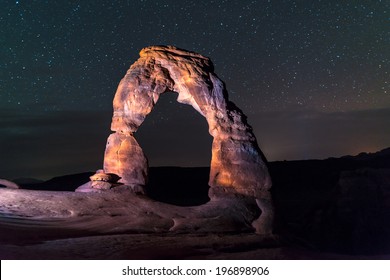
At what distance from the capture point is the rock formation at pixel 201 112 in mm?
14289

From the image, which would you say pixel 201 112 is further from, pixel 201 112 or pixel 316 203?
pixel 316 203

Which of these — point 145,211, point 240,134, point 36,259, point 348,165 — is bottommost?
point 36,259

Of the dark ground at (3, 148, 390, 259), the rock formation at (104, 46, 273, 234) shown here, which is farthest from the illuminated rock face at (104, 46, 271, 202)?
the dark ground at (3, 148, 390, 259)

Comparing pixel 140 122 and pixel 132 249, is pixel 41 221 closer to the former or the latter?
pixel 132 249

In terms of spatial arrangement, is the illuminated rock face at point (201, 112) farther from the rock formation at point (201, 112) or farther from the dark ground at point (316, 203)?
the dark ground at point (316, 203)

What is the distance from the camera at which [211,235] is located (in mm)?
10836

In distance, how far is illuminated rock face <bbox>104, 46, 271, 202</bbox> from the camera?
46.9 ft

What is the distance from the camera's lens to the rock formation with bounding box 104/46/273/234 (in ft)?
46.9

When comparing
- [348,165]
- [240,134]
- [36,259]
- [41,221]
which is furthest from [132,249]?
[348,165]

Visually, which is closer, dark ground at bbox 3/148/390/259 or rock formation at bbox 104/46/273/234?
dark ground at bbox 3/148/390/259

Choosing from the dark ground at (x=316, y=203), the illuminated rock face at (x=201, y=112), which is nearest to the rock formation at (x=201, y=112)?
Result: the illuminated rock face at (x=201, y=112)

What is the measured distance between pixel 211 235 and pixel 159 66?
7452mm

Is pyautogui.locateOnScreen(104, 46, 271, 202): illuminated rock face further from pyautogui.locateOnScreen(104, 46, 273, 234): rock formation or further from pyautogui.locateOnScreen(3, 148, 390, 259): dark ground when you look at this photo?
pyautogui.locateOnScreen(3, 148, 390, 259): dark ground

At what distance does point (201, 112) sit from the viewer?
15453mm
